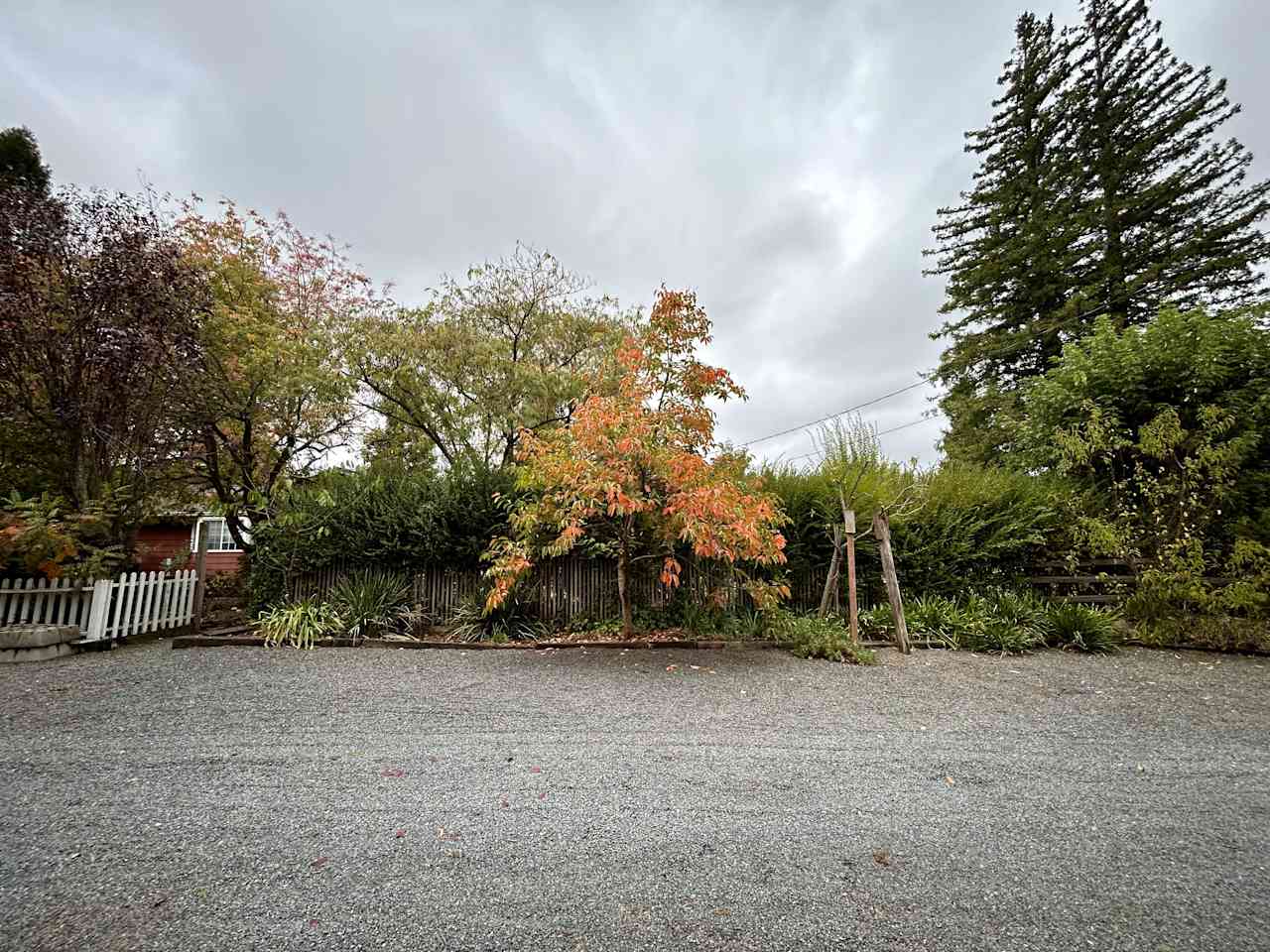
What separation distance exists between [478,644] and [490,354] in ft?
17.5

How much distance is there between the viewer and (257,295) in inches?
350

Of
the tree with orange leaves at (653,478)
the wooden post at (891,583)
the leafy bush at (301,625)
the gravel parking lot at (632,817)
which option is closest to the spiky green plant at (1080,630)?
the gravel parking lot at (632,817)

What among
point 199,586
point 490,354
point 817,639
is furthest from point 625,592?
point 199,586

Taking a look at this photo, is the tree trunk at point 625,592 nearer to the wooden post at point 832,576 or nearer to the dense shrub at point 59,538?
the wooden post at point 832,576

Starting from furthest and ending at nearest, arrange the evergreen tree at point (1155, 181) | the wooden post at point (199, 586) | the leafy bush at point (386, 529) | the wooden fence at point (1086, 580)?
the evergreen tree at point (1155, 181), the wooden fence at point (1086, 580), the leafy bush at point (386, 529), the wooden post at point (199, 586)

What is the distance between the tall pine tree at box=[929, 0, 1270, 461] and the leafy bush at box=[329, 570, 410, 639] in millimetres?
11426

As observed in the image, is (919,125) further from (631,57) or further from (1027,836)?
(1027,836)

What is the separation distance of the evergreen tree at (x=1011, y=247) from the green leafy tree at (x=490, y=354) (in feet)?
33.9

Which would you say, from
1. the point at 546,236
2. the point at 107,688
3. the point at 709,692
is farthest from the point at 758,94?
the point at 107,688

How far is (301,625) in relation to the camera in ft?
19.9

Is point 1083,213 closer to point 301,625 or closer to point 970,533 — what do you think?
point 970,533

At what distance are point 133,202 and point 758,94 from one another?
29.8 ft

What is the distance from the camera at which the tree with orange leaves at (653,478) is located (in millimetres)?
4984

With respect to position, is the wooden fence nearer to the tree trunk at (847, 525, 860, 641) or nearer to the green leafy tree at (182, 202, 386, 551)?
the tree trunk at (847, 525, 860, 641)
